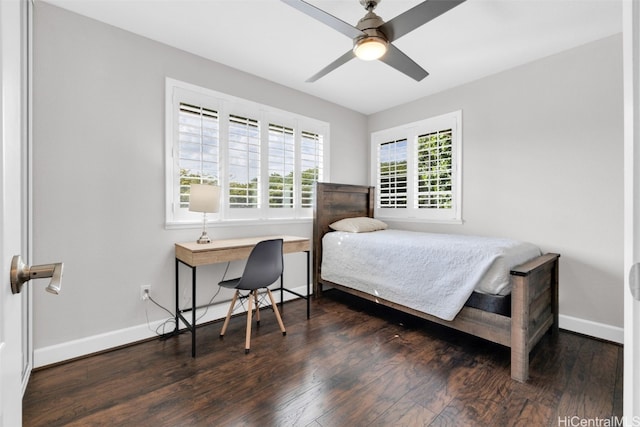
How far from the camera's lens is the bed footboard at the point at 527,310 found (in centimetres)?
192

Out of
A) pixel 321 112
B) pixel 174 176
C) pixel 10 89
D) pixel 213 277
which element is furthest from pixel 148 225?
pixel 321 112

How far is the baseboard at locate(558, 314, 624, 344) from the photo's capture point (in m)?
2.43

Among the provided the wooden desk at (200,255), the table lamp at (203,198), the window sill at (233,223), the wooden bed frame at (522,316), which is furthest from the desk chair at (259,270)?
the wooden bed frame at (522,316)

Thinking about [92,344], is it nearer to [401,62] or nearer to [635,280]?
[635,280]

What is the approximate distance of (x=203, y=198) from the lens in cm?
249

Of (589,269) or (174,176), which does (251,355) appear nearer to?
(174,176)

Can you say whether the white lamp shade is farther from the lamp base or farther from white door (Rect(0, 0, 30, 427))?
white door (Rect(0, 0, 30, 427))

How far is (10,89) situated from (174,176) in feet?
7.15

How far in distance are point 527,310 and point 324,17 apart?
2314mm

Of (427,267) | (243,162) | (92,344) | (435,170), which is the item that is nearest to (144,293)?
(92,344)

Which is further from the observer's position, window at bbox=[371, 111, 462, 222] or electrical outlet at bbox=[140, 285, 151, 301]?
window at bbox=[371, 111, 462, 222]

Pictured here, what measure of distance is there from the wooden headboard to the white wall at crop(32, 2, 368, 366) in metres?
1.45

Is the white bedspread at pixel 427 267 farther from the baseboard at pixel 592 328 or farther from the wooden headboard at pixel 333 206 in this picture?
the baseboard at pixel 592 328

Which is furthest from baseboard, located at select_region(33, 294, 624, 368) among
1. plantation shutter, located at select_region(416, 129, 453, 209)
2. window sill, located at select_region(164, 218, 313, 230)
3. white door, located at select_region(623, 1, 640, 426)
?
white door, located at select_region(623, 1, 640, 426)
